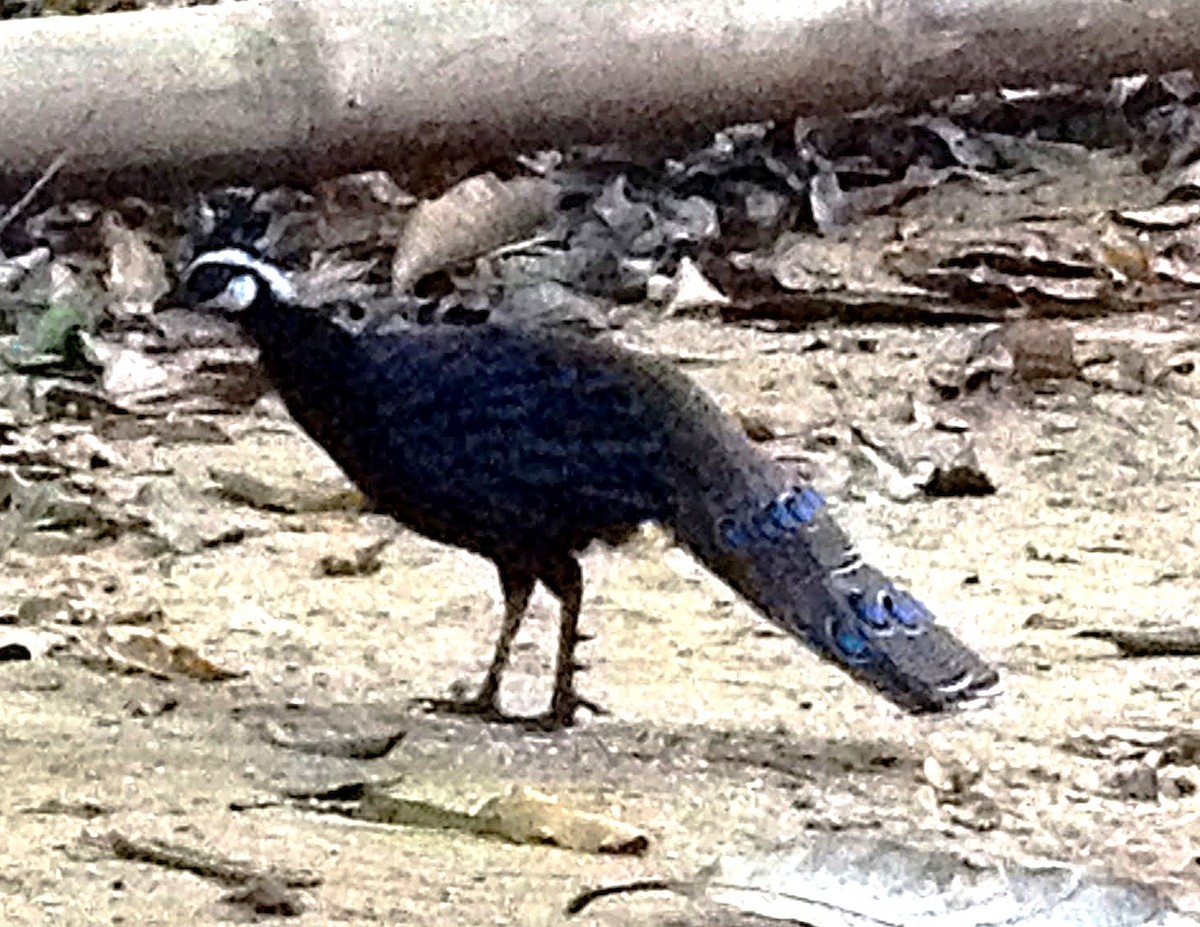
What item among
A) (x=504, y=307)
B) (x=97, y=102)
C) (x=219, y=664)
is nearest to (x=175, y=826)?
(x=219, y=664)

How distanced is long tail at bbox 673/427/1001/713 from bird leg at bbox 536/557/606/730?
0.21 ft

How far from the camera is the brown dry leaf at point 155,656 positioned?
141 cm

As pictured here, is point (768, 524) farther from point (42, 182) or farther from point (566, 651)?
point (42, 182)

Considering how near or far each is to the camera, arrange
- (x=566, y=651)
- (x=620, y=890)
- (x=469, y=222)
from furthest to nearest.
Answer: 1. (x=469, y=222)
2. (x=566, y=651)
3. (x=620, y=890)

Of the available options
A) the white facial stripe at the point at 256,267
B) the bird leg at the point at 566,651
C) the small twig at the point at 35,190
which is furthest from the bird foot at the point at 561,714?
the small twig at the point at 35,190

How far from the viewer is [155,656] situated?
1424 mm

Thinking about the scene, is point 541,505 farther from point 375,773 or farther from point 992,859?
point 992,859

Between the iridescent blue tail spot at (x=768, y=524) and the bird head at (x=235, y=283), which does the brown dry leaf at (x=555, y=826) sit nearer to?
the iridescent blue tail spot at (x=768, y=524)

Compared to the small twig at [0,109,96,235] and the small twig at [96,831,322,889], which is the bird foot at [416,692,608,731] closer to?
the small twig at [96,831,322,889]

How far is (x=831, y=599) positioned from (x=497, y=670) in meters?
0.17

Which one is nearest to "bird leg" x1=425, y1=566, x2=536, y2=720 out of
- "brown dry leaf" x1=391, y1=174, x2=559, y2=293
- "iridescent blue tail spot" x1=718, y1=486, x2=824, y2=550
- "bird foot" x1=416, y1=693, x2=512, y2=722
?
"bird foot" x1=416, y1=693, x2=512, y2=722

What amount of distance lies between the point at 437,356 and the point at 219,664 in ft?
0.72

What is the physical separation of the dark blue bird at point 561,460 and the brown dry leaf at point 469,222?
213mm

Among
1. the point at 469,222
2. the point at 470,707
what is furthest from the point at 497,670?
the point at 469,222
